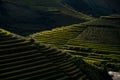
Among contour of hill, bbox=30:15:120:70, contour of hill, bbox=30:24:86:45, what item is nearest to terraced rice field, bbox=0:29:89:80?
contour of hill, bbox=30:15:120:70

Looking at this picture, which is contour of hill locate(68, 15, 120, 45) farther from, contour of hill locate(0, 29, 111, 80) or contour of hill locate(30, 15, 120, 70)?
contour of hill locate(0, 29, 111, 80)

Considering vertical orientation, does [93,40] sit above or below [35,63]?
below

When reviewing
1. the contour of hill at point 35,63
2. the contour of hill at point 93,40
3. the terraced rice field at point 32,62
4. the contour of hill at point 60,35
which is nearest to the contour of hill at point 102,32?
the contour of hill at point 93,40

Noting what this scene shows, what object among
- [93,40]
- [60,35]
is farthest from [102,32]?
[60,35]

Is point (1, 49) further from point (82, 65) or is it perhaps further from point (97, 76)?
point (97, 76)

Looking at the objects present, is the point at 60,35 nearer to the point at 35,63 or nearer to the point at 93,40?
the point at 93,40
